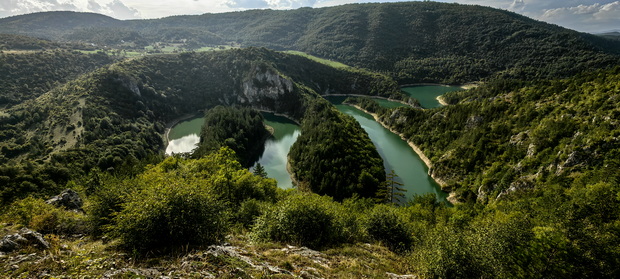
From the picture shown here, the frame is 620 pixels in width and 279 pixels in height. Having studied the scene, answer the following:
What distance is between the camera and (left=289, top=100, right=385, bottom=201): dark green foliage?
5259cm

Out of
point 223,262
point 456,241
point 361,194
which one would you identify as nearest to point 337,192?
point 361,194

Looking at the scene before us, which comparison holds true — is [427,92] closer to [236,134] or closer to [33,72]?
[236,134]

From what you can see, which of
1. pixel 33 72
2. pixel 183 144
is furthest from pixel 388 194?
pixel 33 72

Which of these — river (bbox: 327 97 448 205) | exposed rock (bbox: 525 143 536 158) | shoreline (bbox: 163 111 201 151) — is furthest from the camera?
shoreline (bbox: 163 111 201 151)

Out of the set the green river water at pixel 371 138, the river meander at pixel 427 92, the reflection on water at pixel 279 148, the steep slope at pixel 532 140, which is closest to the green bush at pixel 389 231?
the steep slope at pixel 532 140

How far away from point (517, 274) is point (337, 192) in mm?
40555

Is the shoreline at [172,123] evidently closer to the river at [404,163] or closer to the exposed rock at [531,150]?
the river at [404,163]

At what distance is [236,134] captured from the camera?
266ft

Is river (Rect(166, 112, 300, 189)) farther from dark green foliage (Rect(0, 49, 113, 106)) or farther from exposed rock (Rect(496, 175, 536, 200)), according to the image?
dark green foliage (Rect(0, 49, 113, 106))

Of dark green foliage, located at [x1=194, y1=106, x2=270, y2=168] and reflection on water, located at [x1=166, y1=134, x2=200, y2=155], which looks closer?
dark green foliage, located at [x1=194, y1=106, x2=270, y2=168]

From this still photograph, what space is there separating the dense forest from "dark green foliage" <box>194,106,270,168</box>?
69 cm

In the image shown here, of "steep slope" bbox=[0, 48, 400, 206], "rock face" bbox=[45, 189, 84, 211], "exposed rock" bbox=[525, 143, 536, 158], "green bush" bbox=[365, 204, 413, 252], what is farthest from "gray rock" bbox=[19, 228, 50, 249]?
"exposed rock" bbox=[525, 143, 536, 158]

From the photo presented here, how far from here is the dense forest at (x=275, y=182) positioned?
12.5 m

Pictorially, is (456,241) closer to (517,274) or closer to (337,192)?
(517,274)
